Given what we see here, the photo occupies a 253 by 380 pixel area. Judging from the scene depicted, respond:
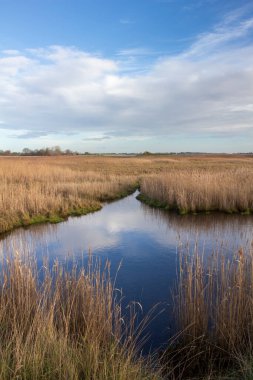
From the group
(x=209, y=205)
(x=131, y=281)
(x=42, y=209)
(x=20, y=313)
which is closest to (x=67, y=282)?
(x=20, y=313)

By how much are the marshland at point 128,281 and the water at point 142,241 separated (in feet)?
0.11

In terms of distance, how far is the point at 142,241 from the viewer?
9609mm

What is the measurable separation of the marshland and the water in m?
0.03

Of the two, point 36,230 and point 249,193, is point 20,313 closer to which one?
point 36,230

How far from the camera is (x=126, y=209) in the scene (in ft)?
47.9

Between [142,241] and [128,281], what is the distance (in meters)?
3.14

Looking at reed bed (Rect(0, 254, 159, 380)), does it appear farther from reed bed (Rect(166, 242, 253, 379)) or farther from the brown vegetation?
the brown vegetation

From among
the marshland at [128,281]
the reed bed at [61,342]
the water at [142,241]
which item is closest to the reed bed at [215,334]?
the marshland at [128,281]

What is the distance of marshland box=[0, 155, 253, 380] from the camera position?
3283 mm

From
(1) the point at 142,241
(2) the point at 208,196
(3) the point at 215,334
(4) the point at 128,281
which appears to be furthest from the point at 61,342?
(2) the point at 208,196

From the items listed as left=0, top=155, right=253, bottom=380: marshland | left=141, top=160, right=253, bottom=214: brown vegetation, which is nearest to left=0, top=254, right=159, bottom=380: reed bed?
left=0, top=155, right=253, bottom=380: marshland

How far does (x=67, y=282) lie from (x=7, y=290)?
30.9 inches

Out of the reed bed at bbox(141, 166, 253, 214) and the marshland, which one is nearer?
the marshland

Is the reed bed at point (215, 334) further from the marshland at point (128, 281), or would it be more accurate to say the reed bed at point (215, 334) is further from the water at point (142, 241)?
the water at point (142, 241)
